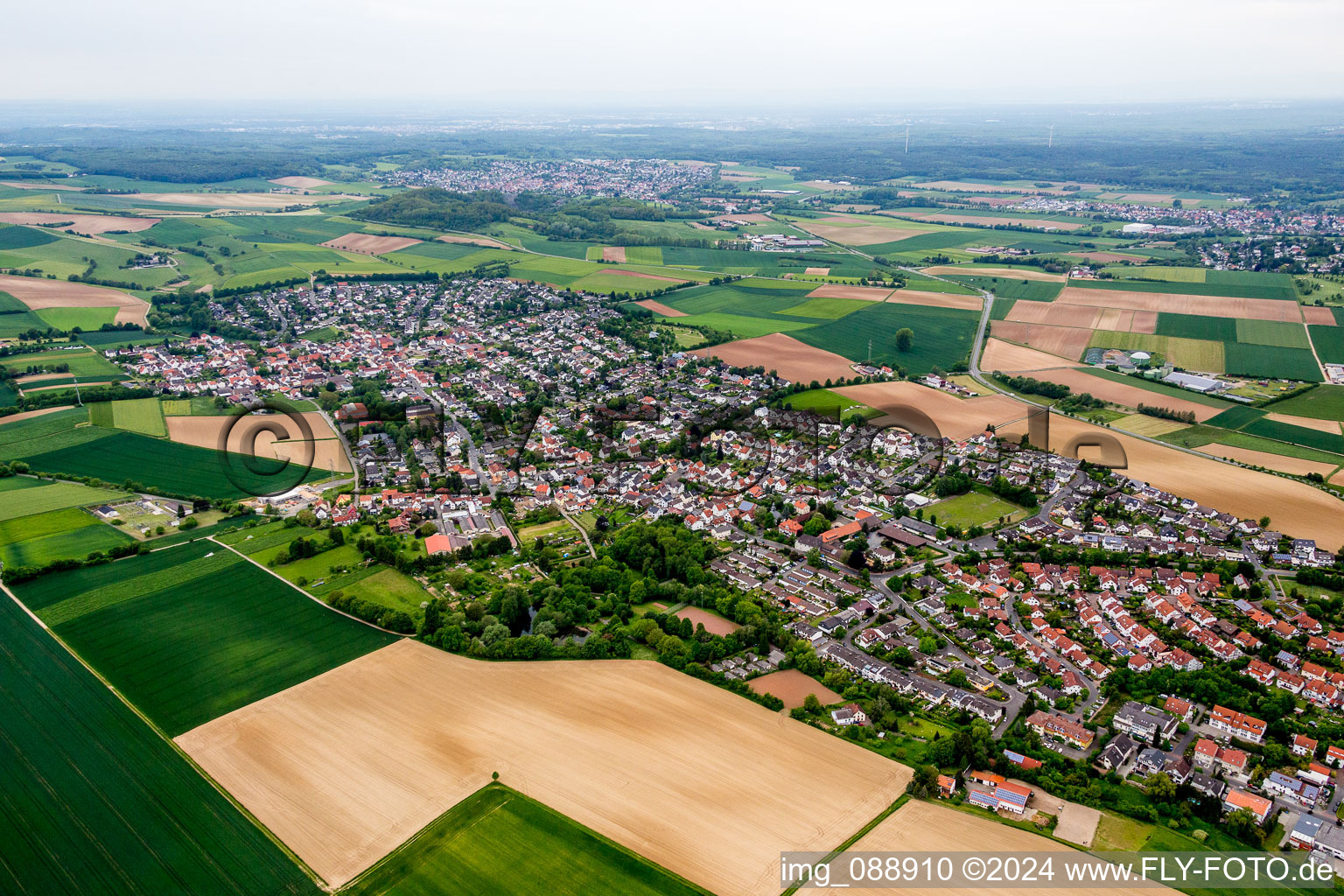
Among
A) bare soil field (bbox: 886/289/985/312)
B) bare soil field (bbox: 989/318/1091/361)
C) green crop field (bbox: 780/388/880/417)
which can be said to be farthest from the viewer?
bare soil field (bbox: 886/289/985/312)

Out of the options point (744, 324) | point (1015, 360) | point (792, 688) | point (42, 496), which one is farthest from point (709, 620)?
point (744, 324)

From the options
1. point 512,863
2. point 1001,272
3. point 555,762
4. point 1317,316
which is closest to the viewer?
point 512,863

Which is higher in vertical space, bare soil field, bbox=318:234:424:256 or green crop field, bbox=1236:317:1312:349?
bare soil field, bbox=318:234:424:256

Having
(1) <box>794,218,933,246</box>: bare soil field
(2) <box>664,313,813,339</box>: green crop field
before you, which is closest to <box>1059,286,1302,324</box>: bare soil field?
A: (2) <box>664,313,813,339</box>: green crop field

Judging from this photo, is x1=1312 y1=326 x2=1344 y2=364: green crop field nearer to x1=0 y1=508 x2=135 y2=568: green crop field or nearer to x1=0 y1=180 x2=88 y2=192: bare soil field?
x1=0 y1=508 x2=135 y2=568: green crop field

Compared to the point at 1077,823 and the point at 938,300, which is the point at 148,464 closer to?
the point at 1077,823

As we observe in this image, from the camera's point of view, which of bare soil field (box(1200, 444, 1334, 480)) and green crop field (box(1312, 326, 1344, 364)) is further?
green crop field (box(1312, 326, 1344, 364))

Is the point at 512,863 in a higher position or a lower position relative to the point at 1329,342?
lower

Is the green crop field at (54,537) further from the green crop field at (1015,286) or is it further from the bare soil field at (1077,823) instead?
the green crop field at (1015,286)
